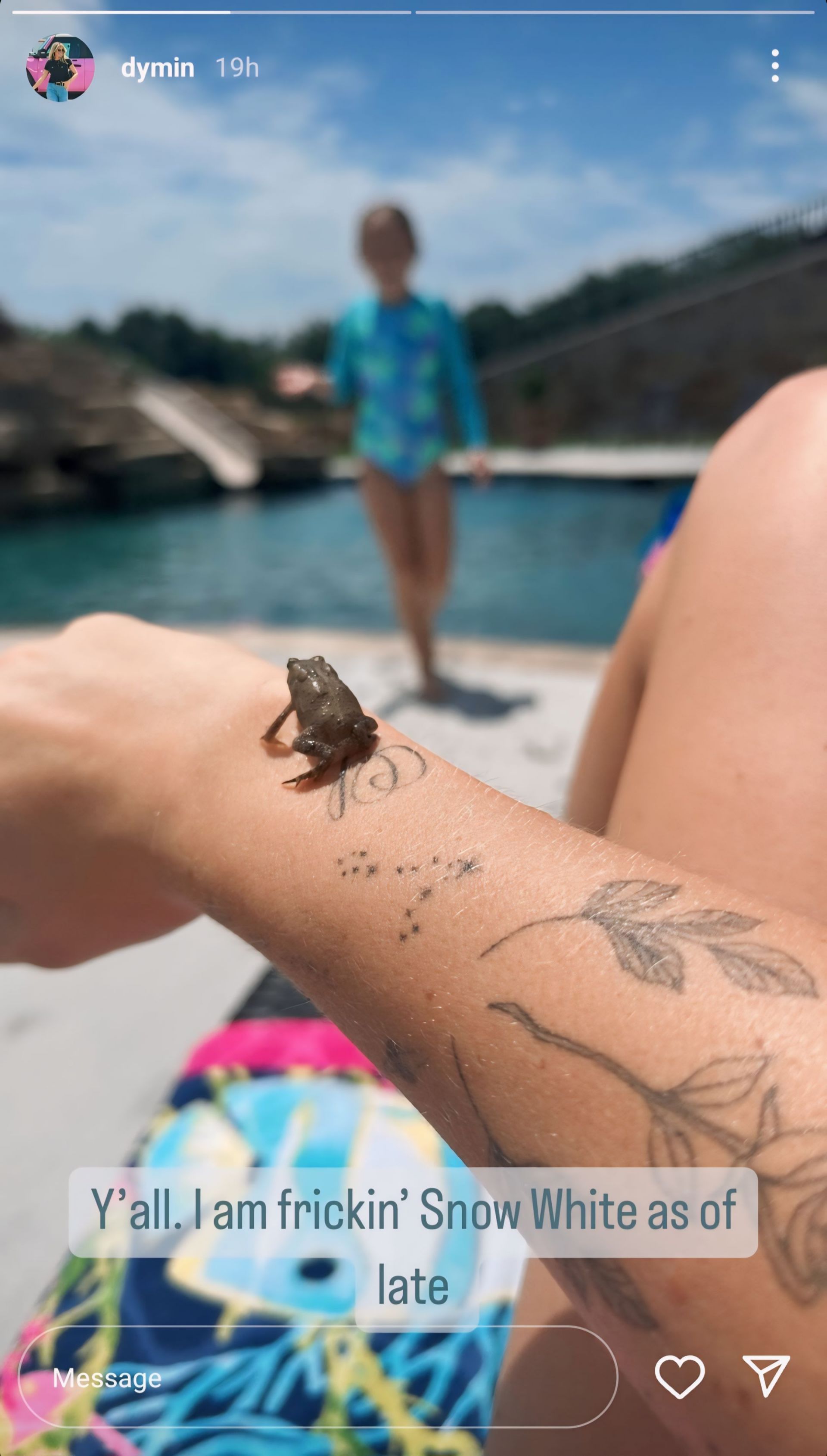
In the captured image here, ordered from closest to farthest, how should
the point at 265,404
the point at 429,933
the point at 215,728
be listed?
the point at 429,933 → the point at 215,728 → the point at 265,404

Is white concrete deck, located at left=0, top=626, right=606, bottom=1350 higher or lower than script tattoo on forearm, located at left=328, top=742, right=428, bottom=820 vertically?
lower

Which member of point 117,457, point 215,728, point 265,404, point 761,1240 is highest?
point 265,404

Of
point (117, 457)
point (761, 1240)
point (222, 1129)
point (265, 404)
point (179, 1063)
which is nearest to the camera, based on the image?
point (761, 1240)

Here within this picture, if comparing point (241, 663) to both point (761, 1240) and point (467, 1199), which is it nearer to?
point (761, 1240)

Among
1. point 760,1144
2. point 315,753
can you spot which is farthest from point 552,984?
point 315,753

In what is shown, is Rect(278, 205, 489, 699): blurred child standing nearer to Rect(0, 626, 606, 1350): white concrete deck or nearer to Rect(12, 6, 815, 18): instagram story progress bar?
Rect(0, 626, 606, 1350): white concrete deck

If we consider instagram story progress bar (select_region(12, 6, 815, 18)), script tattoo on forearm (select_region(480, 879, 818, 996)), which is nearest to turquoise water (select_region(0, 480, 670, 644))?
instagram story progress bar (select_region(12, 6, 815, 18))

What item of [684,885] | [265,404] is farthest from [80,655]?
[265,404]
